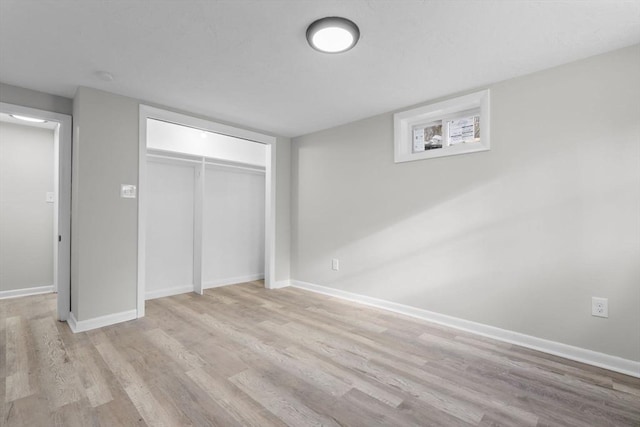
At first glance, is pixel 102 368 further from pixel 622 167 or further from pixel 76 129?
pixel 622 167

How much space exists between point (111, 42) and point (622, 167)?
3.78 meters

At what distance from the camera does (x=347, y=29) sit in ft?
6.28

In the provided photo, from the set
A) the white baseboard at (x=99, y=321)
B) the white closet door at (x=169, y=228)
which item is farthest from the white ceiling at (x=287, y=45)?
the white baseboard at (x=99, y=321)

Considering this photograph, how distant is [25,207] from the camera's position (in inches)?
158

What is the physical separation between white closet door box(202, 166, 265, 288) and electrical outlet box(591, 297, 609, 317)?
4.14 metres

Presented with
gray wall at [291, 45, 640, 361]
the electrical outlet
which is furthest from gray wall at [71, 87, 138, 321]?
the electrical outlet

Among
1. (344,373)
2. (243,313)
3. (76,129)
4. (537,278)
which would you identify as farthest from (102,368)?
(537,278)

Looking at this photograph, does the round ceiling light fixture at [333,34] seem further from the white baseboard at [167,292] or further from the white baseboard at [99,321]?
the white baseboard at [167,292]

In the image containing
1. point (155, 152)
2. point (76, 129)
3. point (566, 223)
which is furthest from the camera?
point (155, 152)

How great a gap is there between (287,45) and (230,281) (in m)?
3.56

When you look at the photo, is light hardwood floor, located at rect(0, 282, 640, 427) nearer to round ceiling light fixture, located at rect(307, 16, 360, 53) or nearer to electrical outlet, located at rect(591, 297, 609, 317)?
electrical outlet, located at rect(591, 297, 609, 317)

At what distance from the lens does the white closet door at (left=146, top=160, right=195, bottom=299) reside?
384 centimetres

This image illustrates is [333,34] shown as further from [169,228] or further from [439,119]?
[169,228]

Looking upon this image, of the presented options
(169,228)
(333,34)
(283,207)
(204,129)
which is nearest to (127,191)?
(169,228)
